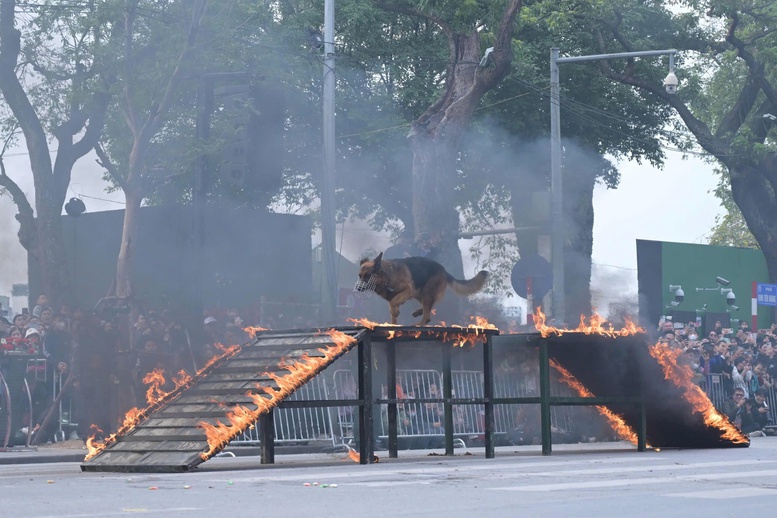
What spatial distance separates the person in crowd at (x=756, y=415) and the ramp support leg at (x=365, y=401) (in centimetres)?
1268

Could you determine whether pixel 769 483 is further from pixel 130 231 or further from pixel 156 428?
pixel 130 231

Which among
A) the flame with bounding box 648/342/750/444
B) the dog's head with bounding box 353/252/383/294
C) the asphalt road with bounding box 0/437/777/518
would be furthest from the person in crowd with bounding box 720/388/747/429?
the dog's head with bounding box 353/252/383/294

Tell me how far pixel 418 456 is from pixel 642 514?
27.6 ft

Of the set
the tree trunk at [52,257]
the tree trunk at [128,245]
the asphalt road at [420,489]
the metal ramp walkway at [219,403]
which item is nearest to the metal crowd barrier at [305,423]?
the asphalt road at [420,489]

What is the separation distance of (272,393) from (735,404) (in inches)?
562

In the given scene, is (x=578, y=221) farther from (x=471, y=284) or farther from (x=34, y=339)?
(x=471, y=284)

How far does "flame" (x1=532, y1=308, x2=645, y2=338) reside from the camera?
17266 mm

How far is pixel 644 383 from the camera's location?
58.8ft

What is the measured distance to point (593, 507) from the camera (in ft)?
33.6

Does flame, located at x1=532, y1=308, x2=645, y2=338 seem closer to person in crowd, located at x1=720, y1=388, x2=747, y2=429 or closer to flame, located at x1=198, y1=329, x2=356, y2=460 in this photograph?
flame, located at x1=198, y1=329, x2=356, y2=460

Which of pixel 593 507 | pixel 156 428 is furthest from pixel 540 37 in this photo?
pixel 593 507

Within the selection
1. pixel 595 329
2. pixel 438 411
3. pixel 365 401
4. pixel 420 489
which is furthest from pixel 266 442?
pixel 438 411

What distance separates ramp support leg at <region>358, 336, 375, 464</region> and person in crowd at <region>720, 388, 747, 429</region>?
40.5 ft

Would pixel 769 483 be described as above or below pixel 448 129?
below
